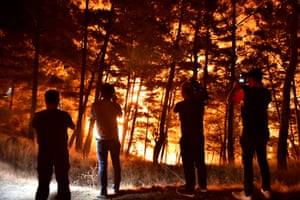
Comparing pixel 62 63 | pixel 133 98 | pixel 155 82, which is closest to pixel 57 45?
pixel 62 63

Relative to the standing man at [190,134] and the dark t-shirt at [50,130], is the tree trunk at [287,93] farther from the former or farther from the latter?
the dark t-shirt at [50,130]

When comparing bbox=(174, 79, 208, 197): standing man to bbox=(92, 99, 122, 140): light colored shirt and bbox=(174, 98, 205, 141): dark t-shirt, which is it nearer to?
bbox=(174, 98, 205, 141): dark t-shirt

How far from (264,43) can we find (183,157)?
13.8 m

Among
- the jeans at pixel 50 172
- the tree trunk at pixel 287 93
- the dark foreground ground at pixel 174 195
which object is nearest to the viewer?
the jeans at pixel 50 172

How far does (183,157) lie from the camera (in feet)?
19.9

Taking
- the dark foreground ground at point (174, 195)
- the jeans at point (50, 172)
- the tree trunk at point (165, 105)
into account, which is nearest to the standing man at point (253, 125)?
the dark foreground ground at point (174, 195)

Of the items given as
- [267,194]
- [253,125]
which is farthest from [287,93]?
[267,194]

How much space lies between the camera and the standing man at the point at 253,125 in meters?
5.53

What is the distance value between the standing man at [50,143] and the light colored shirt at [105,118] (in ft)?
3.39

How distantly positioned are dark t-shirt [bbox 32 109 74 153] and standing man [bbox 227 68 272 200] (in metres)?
2.83

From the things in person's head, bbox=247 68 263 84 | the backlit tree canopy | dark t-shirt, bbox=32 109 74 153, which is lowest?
dark t-shirt, bbox=32 109 74 153

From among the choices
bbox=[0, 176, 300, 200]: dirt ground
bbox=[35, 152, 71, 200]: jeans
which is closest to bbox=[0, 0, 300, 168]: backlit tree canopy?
bbox=[0, 176, 300, 200]: dirt ground

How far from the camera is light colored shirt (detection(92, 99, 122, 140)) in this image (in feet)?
21.1

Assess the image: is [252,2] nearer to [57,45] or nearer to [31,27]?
[57,45]
